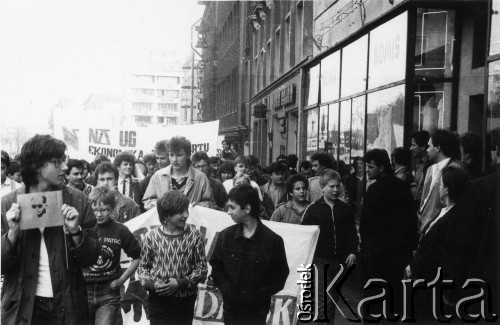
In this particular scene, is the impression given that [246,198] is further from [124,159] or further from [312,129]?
[312,129]

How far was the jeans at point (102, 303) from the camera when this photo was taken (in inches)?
190

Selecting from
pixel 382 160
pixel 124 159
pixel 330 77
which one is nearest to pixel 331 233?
pixel 382 160

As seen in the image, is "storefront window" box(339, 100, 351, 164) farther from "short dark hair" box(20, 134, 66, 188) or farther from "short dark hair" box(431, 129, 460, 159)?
"short dark hair" box(20, 134, 66, 188)

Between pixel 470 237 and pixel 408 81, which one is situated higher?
pixel 408 81

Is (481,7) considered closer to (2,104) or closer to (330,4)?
(330,4)

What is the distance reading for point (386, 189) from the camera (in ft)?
19.8

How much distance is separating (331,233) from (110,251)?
2.05 metres

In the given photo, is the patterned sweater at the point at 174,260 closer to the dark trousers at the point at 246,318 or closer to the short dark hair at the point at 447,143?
the dark trousers at the point at 246,318

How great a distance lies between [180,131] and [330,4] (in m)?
3.60

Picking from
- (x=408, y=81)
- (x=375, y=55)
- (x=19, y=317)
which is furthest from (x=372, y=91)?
(x=19, y=317)

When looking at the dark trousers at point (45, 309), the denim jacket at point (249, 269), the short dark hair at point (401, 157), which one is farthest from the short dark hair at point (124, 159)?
the dark trousers at point (45, 309)

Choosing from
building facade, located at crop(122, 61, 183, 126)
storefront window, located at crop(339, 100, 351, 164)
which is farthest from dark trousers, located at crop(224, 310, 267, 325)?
building facade, located at crop(122, 61, 183, 126)

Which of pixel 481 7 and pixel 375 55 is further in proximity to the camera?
pixel 375 55

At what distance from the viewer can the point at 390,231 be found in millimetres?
5984
